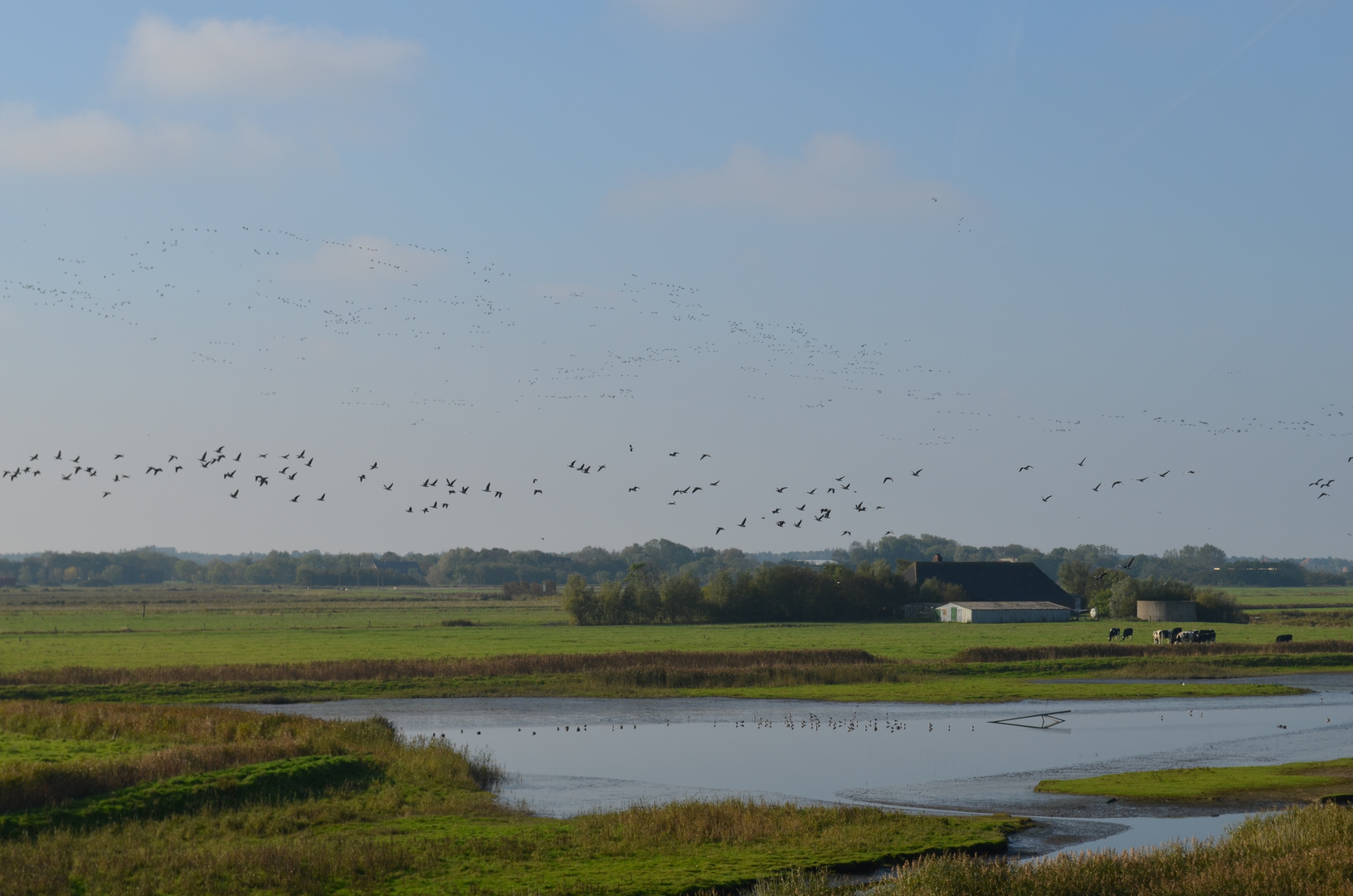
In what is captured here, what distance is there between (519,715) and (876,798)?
26634 mm

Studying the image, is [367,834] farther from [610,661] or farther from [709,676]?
[610,661]

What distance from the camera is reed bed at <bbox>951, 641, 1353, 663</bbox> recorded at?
8462 cm

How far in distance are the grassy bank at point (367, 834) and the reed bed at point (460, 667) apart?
30524 millimetres

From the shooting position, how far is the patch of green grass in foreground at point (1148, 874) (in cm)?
2216

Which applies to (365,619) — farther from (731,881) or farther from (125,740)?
(731,881)

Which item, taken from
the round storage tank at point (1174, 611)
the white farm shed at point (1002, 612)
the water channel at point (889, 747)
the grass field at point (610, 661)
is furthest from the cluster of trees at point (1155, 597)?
the water channel at point (889, 747)

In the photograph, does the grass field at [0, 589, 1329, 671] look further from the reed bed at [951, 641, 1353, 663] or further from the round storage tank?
the round storage tank

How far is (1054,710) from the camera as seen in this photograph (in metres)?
59.9

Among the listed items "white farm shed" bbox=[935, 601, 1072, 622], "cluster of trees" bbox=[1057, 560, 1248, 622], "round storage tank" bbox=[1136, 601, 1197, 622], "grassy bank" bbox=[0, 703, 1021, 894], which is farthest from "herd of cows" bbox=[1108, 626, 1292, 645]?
"grassy bank" bbox=[0, 703, 1021, 894]

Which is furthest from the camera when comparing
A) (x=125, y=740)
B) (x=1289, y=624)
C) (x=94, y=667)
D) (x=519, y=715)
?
(x=1289, y=624)

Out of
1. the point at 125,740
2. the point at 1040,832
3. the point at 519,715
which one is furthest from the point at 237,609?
the point at 1040,832

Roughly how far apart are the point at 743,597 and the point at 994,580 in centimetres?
3816

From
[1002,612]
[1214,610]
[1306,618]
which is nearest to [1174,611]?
[1214,610]

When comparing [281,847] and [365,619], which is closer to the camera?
[281,847]
